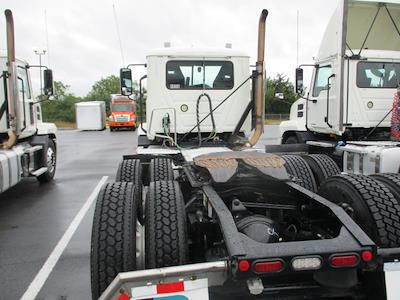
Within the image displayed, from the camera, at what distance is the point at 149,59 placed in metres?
7.22

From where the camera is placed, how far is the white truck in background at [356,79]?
7.82 m

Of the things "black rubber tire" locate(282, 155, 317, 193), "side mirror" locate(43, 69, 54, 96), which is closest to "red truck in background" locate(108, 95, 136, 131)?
"side mirror" locate(43, 69, 54, 96)

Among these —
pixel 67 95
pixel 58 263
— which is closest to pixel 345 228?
pixel 58 263

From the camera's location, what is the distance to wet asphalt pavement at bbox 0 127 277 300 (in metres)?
4.22

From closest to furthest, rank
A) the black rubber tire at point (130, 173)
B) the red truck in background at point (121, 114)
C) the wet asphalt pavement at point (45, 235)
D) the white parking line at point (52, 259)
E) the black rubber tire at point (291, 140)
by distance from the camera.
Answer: the white parking line at point (52, 259)
the wet asphalt pavement at point (45, 235)
the black rubber tire at point (130, 173)
the black rubber tire at point (291, 140)
the red truck in background at point (121, 114)

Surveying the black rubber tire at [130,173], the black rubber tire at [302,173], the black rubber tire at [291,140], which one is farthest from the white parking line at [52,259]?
the black rubber tire at [291,140]

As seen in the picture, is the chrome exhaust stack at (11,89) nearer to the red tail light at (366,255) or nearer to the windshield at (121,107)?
the red tail light at (366,255)

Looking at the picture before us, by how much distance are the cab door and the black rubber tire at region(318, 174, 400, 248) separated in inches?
204

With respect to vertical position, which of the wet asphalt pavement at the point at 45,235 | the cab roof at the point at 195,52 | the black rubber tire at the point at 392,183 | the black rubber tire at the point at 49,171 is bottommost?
the wet asphalt pavement at the point at 45,235

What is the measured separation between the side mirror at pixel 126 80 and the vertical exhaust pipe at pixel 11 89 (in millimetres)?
1728

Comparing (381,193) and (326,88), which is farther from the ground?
(326,88)

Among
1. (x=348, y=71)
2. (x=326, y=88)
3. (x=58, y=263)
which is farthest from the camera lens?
(x=326, y=88)

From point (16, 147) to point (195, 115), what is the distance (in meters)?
3.46

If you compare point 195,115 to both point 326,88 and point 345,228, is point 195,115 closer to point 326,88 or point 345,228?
point 326,88
